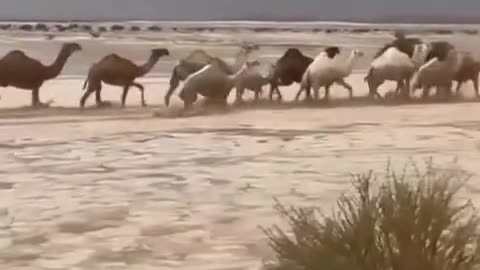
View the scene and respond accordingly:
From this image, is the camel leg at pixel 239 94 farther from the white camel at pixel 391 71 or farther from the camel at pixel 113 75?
the white camel at pixel 391 71

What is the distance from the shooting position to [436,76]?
15117 mm

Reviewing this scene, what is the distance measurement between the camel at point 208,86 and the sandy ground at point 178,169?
565 mm

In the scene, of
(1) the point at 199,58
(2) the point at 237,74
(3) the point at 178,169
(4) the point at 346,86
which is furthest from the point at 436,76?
(3) the point at 178,169

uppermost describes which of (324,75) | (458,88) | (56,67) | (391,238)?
(391,238)

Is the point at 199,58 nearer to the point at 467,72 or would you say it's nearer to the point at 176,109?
the point at 176,109

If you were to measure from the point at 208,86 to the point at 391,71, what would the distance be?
114 inches

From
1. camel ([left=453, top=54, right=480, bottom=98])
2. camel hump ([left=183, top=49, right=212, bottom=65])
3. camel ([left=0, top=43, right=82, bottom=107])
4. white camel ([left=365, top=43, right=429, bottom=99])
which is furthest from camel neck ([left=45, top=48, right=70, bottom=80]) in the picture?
camel ([left=453, top=54, right=480, bottom=98])

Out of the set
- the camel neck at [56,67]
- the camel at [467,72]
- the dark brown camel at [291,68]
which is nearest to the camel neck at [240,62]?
the dark brown camel at [291,68]

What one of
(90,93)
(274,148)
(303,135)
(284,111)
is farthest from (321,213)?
(90,93)

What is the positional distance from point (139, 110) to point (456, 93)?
456cm

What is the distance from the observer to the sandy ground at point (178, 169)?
6.64 m

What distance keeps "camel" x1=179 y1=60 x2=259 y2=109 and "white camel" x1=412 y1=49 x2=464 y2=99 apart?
8.82ft

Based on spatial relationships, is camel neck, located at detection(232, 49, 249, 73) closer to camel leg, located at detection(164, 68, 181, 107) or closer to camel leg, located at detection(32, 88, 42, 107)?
camel leg, located at detection(164, 68, 181, 107)

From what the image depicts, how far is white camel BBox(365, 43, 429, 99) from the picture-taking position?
1501cm
